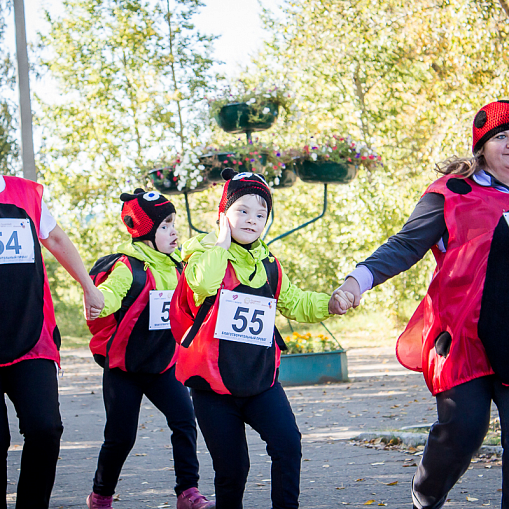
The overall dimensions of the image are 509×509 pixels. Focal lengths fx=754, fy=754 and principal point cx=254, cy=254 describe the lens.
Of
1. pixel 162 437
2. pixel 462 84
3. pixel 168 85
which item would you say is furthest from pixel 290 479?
pixel 168 85

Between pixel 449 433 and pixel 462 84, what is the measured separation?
1566cm

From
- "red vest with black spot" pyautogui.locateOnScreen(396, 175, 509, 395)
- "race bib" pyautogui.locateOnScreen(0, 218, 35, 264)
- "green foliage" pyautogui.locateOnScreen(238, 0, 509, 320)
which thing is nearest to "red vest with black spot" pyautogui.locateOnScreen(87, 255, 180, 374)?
"race bib" pyautogui.locateOnScreen(0, 218, 35, 264)

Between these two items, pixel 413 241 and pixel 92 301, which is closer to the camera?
pixel 413 241

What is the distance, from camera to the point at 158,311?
4.38 meters

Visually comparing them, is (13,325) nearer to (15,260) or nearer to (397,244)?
(15,260)

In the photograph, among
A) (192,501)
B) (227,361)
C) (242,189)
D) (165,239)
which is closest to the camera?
(227,361)

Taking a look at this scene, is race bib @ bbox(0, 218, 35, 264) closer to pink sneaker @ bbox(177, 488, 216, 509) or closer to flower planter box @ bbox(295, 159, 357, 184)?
pink sneaker @ bbox(177, 488, 216, 509)

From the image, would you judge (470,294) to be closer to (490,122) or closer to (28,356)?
(490,122)

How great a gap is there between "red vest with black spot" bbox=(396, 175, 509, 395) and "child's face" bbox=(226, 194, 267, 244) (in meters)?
0.91

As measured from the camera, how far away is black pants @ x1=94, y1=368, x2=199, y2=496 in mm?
4281

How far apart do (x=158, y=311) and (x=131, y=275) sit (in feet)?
0.87

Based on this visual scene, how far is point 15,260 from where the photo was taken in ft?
10.3

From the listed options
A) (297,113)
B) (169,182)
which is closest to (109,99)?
(297,113)

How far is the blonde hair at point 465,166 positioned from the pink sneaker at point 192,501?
2.20m
